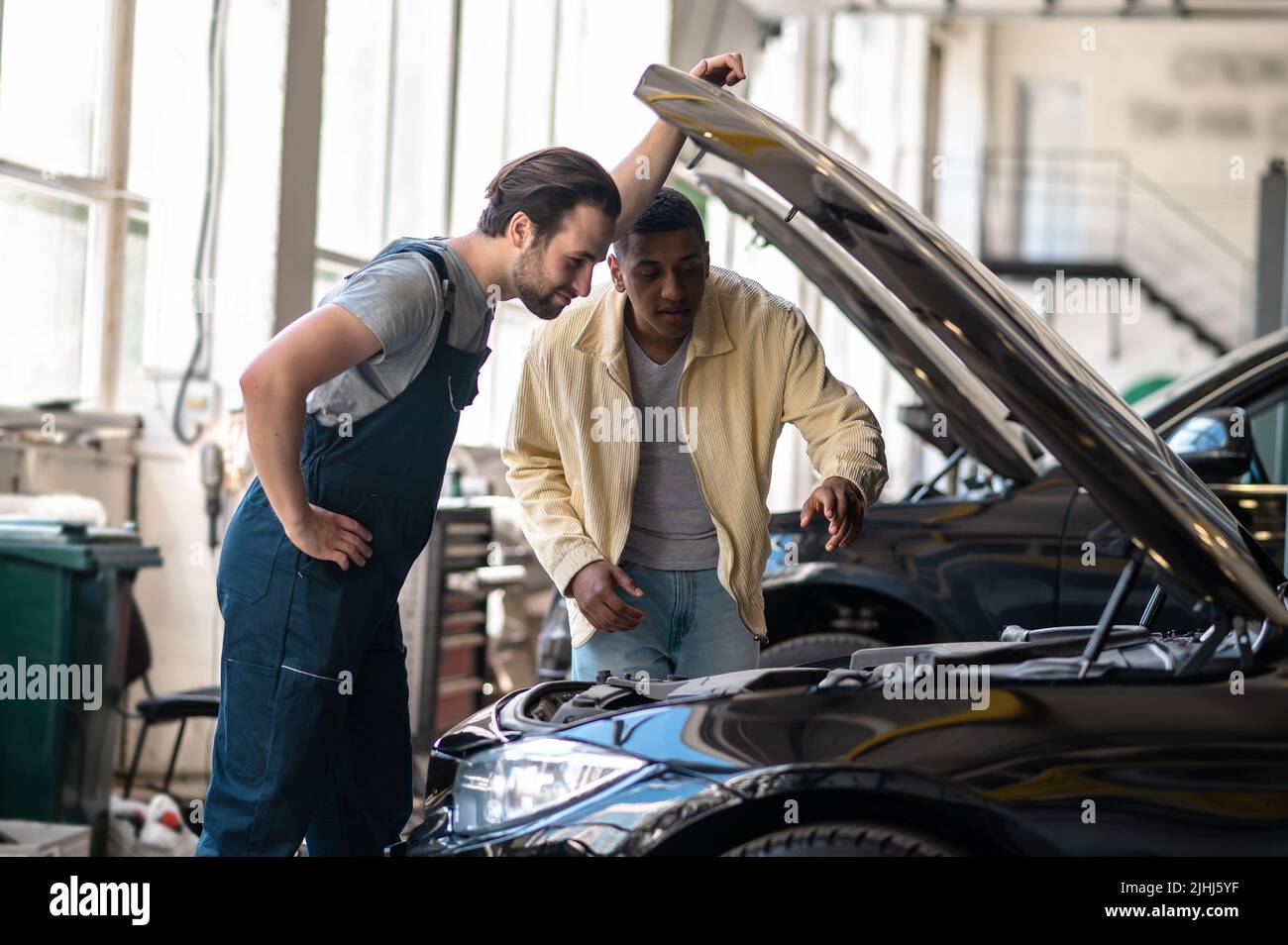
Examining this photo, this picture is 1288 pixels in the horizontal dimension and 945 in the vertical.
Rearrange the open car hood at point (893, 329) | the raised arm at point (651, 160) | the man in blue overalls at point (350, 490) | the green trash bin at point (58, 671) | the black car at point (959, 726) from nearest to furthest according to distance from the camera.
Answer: the black car at point (959, 726), the man in blue overalls at point (350, 490), the raised arm at point (651, 160), the open car hood at point (893, 329), the green trash bin at point (58, 671)

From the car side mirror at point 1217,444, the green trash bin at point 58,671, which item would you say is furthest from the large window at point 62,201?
the car side mirror at point 1217,444

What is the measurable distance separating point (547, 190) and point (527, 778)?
95cm

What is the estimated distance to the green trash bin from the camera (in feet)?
12.8

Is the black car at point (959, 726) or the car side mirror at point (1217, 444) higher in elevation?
the car side mirror at point (1217, 444)

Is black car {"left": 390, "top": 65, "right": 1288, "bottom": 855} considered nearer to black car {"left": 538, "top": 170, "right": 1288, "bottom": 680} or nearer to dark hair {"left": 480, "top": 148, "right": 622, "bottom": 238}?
dark hair {"left": 480, "top": 148, "right": 622, "bottom": 238}

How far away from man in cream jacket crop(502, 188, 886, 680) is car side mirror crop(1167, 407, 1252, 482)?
4.35ft

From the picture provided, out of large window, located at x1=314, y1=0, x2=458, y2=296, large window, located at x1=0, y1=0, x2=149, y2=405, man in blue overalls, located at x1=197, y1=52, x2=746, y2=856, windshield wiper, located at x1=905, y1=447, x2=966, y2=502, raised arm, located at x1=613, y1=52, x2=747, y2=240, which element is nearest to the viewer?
man in blue overalls, located at x1=197, y1=52, x2=746, y2=856

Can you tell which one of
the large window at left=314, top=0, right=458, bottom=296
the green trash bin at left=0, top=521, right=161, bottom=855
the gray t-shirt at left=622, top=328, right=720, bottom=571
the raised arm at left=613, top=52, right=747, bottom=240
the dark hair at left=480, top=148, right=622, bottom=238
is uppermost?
the large window at left=314, top=0, right=458, bottom=296

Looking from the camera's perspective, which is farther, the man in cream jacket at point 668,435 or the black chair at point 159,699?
the black chair at point 159,699

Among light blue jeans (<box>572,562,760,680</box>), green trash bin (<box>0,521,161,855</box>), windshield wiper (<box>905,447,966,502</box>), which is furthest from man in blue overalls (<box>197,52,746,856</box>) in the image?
windshield wiper (<box>905,447,966,502</box>)

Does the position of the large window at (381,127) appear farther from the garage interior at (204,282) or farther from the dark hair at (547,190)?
the dark hair at (547,190)

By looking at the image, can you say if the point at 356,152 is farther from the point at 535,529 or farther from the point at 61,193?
the point at 535,529

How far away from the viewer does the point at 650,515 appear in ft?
8.74

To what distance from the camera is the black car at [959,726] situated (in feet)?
5.53
